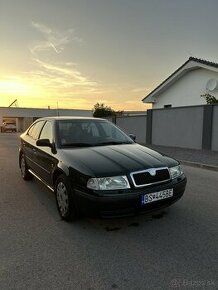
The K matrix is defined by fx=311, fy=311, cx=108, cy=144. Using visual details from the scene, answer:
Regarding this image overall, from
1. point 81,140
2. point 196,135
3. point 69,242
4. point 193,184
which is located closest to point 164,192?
point 69,242

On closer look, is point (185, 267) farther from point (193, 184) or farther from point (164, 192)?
point (193, 184)

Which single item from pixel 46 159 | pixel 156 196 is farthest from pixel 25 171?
pixel 156 196

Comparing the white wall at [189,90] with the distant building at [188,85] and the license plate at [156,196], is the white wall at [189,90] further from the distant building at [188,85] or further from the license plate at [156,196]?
the license plate at [156,196]

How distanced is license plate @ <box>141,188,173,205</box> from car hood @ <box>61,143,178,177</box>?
0.35 meters

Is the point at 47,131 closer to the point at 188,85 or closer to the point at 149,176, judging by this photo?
the point at 149,176

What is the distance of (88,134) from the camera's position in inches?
214

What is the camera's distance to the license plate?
156 inches

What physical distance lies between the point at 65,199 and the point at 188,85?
736 inches

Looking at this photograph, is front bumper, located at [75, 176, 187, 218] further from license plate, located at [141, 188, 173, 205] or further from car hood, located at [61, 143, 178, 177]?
car hood, located at [61, 143, 178, 177]

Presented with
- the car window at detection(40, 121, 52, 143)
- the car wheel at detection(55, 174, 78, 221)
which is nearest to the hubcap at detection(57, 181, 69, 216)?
the car wheel at detection(55, 174, 78, 221)

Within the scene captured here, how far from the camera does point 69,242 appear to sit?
389cm

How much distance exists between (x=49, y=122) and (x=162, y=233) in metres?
3.06

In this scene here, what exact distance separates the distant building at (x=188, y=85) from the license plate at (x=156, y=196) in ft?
53.6

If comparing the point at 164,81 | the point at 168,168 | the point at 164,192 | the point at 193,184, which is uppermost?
the point at 164,81
